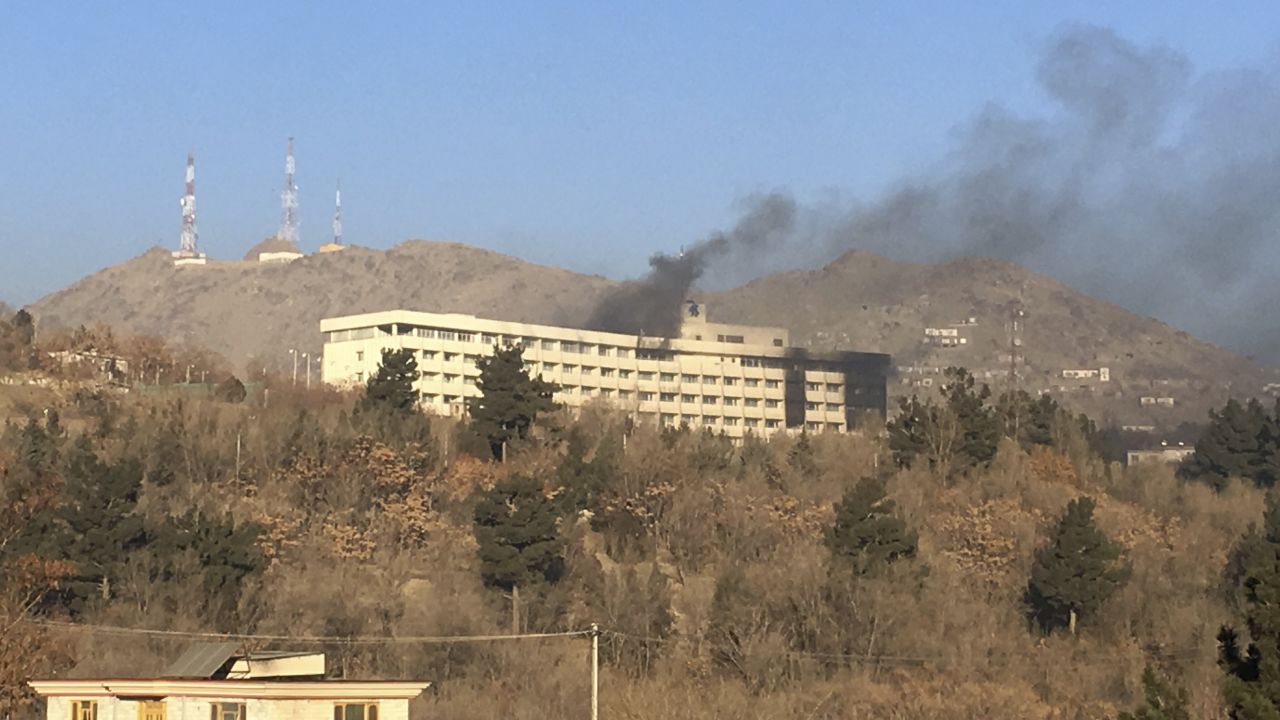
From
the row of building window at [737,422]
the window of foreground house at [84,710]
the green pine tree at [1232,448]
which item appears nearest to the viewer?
the window of foreground house at [84,710]

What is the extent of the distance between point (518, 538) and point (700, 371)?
231 ft

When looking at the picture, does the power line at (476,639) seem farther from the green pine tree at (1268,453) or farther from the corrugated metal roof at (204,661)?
the green pine tree at (1268,453)

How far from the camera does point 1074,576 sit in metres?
72.4

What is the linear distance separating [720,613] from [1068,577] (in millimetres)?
12366

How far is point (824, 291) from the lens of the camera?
183m

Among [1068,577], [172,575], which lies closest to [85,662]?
[172,575]

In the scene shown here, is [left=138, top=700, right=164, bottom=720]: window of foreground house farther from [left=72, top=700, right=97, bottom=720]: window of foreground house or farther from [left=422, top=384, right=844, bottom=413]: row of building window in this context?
[left=422, top=384, right=844, bottom=413]: row of building window

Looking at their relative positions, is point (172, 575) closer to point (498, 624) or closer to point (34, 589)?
point (498, 624)

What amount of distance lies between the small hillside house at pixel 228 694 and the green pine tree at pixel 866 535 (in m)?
30.3

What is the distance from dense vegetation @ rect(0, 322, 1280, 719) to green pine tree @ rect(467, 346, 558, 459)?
10.4 inches

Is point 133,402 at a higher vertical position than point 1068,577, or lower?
higher

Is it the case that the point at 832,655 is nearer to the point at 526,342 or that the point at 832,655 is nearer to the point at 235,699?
the point at 235,699

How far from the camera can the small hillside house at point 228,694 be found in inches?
1656

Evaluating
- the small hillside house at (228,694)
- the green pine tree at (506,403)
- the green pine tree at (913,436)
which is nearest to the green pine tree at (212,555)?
the small hillside house at (228,694)
